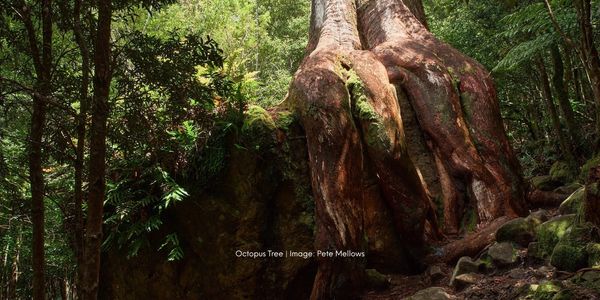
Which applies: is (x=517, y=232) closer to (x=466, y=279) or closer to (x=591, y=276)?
(x=466, y=279)

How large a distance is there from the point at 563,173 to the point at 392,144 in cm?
464

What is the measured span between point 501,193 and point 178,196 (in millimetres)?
3918

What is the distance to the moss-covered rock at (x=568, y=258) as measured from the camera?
3311mm

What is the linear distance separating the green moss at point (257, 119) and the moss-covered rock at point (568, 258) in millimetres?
3372

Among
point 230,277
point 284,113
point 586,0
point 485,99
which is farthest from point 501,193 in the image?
point 230,277

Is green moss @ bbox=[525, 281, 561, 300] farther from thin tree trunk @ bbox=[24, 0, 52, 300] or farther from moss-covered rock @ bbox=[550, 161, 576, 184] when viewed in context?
moss-covered rock @ bbox=[550, 161, 576, 184]

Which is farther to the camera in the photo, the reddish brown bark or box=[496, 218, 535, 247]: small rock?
box=[496, 218, 535, 247]: small rock

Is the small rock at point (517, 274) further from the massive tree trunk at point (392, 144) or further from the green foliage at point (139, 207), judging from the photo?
the green foliage at point (139, 207)

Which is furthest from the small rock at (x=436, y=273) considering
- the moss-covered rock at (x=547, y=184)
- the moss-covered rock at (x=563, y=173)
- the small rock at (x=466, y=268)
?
the moss-covered rock at (x=563, y=173)

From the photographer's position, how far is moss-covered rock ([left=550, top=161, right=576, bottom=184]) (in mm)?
7426

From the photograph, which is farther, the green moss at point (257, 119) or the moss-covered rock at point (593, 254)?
the green moss at point (257, 119)

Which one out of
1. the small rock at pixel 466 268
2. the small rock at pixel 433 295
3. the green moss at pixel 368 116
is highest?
the green moss at pixel 368 116

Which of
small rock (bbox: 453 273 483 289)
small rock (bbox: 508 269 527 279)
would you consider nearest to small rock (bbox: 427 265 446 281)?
small rock (bbox: 453 273 483 289)

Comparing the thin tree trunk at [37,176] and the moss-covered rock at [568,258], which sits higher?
the thin tree trunk at [37,176]
